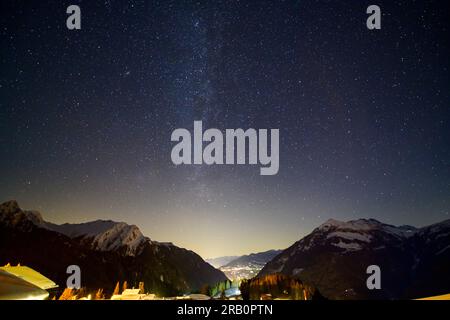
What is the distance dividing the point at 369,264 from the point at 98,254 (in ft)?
444

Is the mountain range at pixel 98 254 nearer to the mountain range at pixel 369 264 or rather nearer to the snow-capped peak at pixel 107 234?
the snow-capped peak at pixel 107 234

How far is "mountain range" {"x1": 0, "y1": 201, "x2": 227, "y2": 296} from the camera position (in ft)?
384

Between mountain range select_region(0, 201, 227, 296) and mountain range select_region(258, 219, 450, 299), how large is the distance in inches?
1683

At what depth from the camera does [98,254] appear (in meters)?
127

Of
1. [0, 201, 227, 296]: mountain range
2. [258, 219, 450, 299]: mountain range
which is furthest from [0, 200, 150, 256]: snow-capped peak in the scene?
[258, 219, 450, 299]: mountain range

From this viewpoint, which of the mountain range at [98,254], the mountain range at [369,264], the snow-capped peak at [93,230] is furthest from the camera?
the mountain range at [369,264]

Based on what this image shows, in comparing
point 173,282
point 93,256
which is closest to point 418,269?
point 173,282

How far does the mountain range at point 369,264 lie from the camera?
16212 cm

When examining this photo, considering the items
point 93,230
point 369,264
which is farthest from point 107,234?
point 369,264

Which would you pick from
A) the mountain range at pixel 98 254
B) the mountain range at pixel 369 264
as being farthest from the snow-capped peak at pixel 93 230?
the mountain range at pixel 369 264

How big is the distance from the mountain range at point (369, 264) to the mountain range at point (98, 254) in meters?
42.8

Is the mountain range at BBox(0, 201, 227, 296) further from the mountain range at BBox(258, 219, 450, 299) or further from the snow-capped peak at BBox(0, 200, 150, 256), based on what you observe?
the mountain range at BBox(258, 219, 450, 299)
